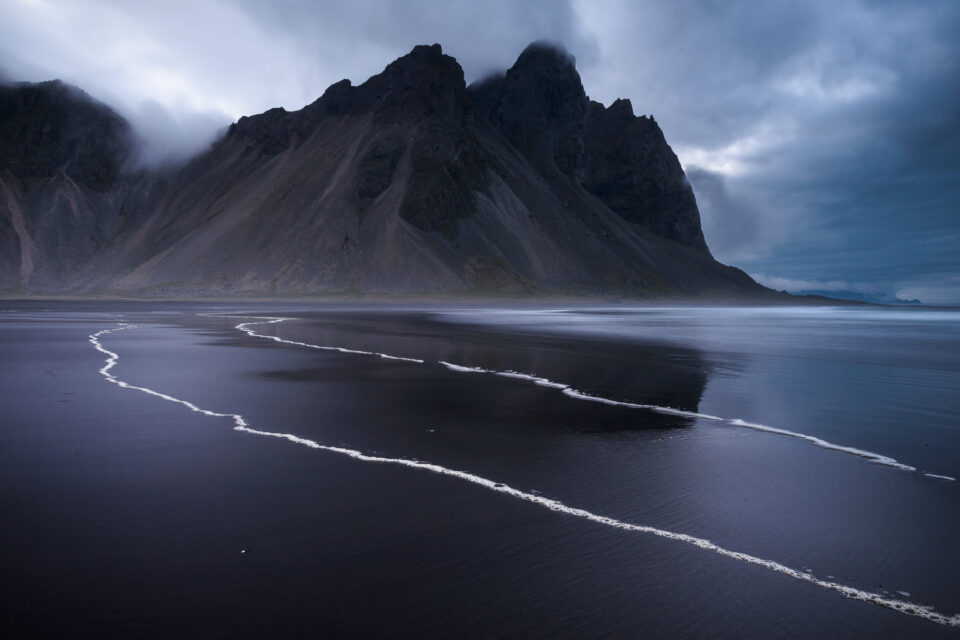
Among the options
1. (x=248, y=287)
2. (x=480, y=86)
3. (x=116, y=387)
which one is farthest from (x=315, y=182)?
(x=116, y=387)

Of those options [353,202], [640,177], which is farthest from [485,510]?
[640,177]

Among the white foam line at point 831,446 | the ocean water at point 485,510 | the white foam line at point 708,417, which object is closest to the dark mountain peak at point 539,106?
the white foam line at point 708,417

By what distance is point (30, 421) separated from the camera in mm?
9609

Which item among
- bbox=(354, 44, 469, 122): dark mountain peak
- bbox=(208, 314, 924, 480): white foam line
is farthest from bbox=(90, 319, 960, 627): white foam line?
bbox=(354, 44, 469, 122): dark mountain peak

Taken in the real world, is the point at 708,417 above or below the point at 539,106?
below

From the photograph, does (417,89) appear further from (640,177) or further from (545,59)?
(640,177)

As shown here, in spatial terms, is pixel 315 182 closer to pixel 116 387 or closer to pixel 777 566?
pixel 116 387

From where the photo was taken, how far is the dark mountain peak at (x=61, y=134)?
138250 millimetres

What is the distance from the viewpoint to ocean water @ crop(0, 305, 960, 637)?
13.2 ft

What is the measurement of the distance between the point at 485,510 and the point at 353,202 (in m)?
116

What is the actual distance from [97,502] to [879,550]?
7014 mm

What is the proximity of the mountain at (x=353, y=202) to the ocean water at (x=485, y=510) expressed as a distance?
306 feet

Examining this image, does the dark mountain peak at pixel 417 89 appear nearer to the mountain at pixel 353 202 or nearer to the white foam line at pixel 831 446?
the mountain at pixel 353 202

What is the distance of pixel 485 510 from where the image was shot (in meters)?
5.86
